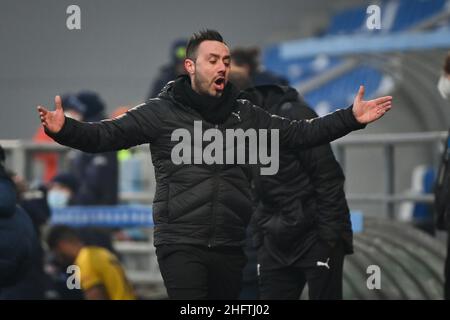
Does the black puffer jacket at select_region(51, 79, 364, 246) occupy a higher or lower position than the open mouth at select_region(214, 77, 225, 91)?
lower

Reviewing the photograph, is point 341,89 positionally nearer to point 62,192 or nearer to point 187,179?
point 62,192

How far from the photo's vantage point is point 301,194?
721cm

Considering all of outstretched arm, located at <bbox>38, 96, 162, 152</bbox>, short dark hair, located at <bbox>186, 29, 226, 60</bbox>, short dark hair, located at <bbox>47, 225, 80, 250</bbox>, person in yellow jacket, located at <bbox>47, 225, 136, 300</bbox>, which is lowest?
person in yellow jacket, located at <bbox>47, 225, 136, 300</bbox>

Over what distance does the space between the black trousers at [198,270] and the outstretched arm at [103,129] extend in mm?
527

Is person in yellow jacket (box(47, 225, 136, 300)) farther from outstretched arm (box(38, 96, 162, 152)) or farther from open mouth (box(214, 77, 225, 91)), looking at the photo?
open mouth (box(214, 77, 225, 91))

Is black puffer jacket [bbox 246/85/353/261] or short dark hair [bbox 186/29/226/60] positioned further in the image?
black puffer jacket [bbox 246/85/353/261]

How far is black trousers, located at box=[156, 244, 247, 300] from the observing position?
6.16 m

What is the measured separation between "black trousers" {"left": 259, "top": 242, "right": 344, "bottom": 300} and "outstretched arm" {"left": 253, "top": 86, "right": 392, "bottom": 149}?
1.01 meters

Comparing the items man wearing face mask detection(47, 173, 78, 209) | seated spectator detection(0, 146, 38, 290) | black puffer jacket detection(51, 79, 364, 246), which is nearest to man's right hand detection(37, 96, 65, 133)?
black puffer jacket detection(51, 79, 364, 246)

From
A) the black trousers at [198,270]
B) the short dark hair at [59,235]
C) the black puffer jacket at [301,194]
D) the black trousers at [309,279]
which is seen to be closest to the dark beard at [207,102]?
the black trousers at [198,270]

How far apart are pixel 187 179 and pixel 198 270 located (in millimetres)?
421

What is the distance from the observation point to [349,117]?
625 centimetres

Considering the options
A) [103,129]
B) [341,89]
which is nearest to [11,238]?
[103,129]

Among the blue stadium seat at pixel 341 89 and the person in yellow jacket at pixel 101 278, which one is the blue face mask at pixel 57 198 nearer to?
the person in yellow jacket at pixel 101 278
